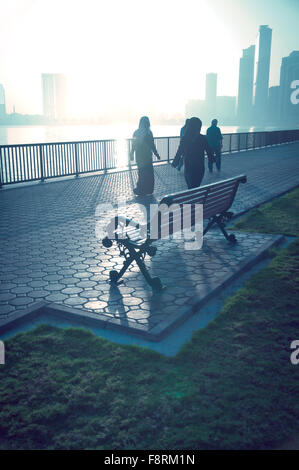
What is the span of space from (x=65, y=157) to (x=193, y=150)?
8.87m

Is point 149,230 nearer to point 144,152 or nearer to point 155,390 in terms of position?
point 155,390

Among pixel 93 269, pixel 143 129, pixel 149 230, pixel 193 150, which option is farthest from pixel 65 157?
pixel 149 230

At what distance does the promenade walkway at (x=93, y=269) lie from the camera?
15.4ft

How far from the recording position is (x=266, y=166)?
2005 centimetres

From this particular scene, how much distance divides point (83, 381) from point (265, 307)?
224cm

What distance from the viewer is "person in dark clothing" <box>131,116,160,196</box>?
11445 mm

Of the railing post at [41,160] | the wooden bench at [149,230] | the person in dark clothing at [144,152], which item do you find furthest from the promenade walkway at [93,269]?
the railing post at [41,160]

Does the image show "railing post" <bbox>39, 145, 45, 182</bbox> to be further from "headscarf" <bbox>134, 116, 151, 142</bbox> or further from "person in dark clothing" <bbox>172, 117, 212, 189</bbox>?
"person in dark clothing" <bbox>172, 117, 212, 189</bbox>

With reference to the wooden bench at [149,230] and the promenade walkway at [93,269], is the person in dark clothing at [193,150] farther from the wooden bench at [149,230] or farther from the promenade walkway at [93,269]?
the wooden bench at [149,230]

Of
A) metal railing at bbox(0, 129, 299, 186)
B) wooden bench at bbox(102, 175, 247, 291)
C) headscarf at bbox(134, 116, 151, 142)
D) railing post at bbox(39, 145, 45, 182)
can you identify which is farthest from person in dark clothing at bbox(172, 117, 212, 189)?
railing post at bbox(39, 145, 45, 182)

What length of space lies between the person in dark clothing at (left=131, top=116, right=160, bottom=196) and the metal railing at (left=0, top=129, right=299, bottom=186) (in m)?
4.34
